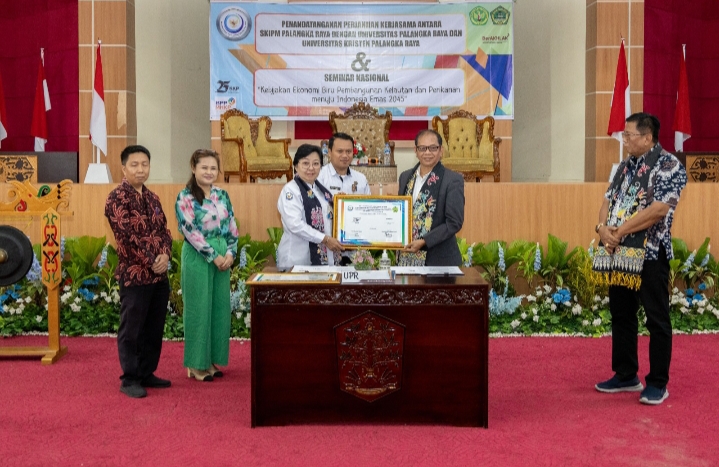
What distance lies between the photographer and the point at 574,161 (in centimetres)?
1014

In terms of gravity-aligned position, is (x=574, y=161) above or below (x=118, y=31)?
below

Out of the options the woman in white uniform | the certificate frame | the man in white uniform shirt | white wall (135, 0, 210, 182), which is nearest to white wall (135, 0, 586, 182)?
white wall (135, 0, 210, 182)

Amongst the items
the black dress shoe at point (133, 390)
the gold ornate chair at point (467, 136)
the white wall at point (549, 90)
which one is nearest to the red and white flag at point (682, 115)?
the white wall at point (549, 90)

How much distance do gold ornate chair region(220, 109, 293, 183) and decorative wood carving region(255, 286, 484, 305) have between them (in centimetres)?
506

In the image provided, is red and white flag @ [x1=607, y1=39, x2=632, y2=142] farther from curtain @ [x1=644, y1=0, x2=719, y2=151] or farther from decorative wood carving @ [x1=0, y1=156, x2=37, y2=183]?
decorative wood carving @ [x1=0, y1=156, x2=37, y2=183]

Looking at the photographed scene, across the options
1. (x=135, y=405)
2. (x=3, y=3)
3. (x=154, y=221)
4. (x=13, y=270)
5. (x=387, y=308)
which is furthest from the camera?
(x=3, y=3)

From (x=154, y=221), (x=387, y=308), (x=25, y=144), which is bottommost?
(x=387, y=308)

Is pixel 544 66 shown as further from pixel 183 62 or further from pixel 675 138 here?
pixel 183 62

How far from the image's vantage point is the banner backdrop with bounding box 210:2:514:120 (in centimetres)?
933

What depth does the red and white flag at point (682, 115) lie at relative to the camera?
9234 mm

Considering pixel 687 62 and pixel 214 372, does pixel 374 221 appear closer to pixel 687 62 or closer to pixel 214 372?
pixel 214 372

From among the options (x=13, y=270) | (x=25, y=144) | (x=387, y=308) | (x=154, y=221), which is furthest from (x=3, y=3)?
(x=387, y=308)

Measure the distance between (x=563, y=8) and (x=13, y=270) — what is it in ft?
24.8

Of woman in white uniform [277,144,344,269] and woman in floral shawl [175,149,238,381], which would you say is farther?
woman in white uniform [277,144,344,269]
